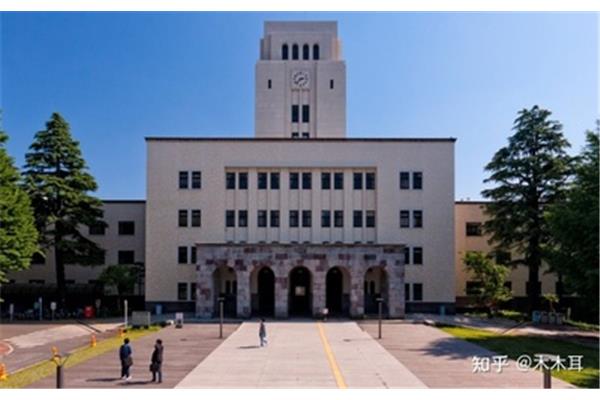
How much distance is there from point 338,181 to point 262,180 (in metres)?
5.38

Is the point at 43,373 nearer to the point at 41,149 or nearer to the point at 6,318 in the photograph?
the point at 6,318

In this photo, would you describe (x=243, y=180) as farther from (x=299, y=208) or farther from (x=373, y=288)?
(x=373, y=288)

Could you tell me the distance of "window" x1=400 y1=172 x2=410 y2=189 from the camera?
1690 inches

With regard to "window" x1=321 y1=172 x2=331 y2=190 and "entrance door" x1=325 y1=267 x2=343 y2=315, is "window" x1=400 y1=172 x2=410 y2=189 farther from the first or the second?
"entrance door" x1=325 y1=267 x2=343 y2=315

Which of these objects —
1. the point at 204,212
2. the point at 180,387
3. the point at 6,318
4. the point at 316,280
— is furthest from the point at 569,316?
the point at 6,318

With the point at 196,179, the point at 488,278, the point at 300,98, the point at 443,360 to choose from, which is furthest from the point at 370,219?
the point at 443,360

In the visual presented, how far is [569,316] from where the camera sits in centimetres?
4016

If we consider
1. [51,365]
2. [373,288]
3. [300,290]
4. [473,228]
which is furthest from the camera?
[473,228]

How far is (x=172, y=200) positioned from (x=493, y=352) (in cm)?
2578

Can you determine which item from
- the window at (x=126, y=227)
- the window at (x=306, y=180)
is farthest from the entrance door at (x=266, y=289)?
the window at (x=126, y=227)

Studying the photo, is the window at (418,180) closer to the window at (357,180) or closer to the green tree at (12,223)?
the window at (357,180)

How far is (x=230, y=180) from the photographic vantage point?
43062 mm

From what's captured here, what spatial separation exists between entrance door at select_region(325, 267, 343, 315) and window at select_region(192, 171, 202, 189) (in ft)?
36.9

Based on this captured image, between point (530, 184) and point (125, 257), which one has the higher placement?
point (530, 184)
